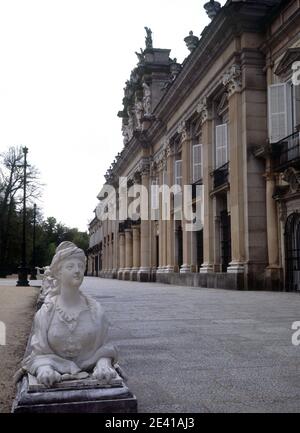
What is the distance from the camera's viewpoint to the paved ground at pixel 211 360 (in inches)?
171

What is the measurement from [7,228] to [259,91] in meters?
40.0

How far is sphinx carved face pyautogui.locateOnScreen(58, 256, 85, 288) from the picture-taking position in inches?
158

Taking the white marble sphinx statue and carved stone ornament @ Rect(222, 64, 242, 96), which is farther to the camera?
carved stone ornament @ Rect(222, 64, 242, 96)

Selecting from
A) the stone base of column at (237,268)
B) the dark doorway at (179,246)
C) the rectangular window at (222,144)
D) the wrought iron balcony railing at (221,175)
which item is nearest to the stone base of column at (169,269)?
the dark doorway at (179,246)

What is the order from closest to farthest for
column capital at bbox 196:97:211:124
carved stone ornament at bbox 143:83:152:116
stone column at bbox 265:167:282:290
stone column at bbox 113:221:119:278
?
stone column at bbox 265:167:282:290
column capital at bbox 196:97:211:124
carved stone ornament at bbox 143:83:152:116
stone column at bbox 113:221:119:278

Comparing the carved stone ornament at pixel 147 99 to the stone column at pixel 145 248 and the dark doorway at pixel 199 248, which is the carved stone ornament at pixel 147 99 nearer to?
the stone column at pixel 145 248

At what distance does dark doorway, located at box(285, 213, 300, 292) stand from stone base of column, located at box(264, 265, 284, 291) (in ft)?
1.12

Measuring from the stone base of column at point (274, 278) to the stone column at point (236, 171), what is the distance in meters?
1.17

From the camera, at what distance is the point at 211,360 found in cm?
601

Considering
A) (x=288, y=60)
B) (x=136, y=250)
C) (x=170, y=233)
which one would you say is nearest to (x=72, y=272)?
(x=288, y=60)

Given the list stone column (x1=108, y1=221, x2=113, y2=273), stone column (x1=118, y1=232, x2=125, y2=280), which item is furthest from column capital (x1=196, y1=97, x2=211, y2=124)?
stone column (x1=108, y1=221, x2=113, y2=273)

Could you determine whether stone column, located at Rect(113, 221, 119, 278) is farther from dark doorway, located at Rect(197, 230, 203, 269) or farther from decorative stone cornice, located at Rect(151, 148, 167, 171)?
dark doorway, located at Rect(197, 230, 203, 269)

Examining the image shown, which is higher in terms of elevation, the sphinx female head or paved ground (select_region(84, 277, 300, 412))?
the sphinx female head

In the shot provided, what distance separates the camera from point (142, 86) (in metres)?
43.6
